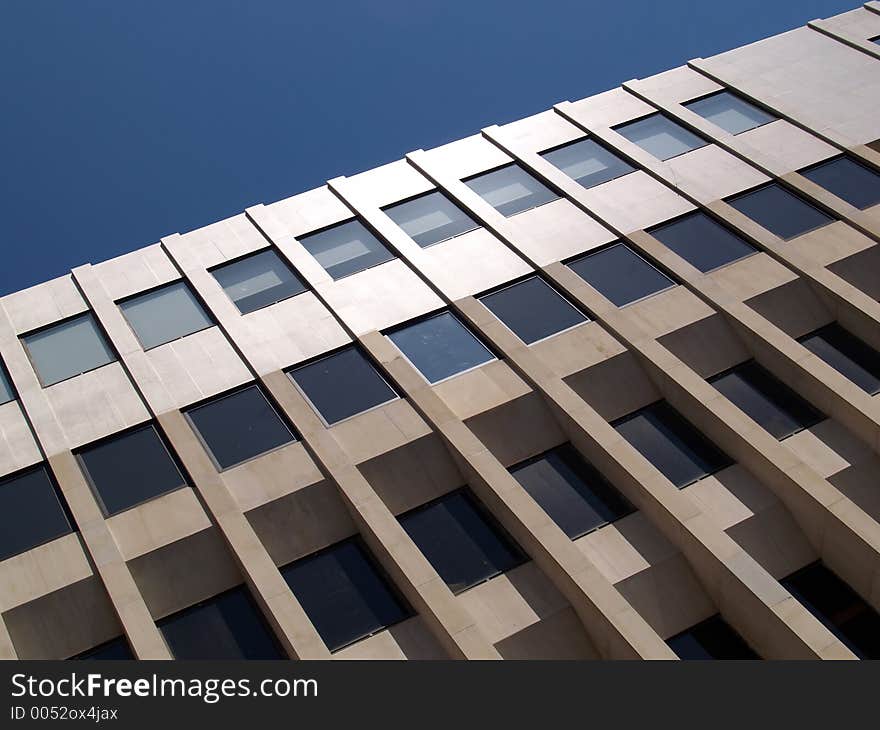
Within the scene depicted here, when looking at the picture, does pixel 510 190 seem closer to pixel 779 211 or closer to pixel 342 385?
pixel 779 211

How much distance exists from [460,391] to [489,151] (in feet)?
39.4

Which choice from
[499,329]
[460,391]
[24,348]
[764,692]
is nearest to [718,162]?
[499,329]

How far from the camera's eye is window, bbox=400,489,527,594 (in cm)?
2042

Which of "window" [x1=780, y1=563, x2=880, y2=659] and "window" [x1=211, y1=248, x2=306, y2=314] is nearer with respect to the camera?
"window" [x1=780, y1=563, x2=880, y2=659]

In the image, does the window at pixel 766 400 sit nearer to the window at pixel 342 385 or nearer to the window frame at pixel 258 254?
the window at pixel 342 385

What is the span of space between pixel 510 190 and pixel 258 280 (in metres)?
8.65

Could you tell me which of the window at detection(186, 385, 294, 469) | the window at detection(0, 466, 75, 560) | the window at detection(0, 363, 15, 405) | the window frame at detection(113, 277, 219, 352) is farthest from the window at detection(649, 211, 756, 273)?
the window at detection(0, 363, 15, 405)

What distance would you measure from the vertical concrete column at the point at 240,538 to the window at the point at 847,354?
14.8 m

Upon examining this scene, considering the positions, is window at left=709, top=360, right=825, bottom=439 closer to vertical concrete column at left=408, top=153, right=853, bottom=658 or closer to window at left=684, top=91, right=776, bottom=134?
vertical concrete column at left=408, top=153, right=853, bottom=658

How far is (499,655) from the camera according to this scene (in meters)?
18.1

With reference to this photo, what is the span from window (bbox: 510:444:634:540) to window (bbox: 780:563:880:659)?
3980 millimetres

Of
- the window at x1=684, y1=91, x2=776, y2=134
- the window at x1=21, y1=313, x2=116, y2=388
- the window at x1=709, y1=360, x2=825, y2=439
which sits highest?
the window at x1=21, y1=313, x2=116, y2=388

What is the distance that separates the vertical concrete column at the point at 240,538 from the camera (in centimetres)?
1848

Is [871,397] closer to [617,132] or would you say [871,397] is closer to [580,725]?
[580,725]
